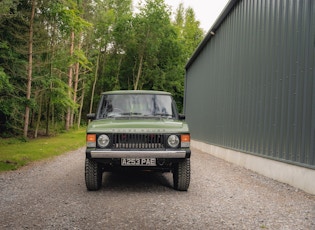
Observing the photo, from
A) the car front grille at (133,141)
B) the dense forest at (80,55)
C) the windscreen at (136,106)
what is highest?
the dense forest at (80,55)

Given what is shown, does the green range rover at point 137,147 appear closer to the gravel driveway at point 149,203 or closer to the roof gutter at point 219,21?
the gravel driveway at point 149,203

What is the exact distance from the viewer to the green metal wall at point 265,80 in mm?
6660

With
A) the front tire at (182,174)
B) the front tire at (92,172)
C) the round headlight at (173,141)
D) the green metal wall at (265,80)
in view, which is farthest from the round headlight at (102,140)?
the green metal wall at (265,80)

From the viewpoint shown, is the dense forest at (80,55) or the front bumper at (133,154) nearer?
the front bumper at (133,154)

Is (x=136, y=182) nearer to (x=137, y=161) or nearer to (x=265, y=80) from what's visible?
(x=137, y=161)

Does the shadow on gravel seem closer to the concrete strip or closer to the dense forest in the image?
the concrete strip

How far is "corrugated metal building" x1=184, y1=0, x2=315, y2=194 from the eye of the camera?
21.9ft

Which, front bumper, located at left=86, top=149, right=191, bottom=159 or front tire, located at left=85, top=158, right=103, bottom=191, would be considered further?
front tire, located at left=85, top=158, right=103, bottom=191

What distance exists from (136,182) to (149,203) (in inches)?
77.7

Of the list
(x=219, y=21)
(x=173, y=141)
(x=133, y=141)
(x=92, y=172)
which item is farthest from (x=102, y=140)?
(x=219, y=21)

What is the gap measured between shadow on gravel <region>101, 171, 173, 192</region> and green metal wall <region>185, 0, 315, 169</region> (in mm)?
2727

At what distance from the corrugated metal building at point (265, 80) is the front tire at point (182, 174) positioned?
7.71 feet

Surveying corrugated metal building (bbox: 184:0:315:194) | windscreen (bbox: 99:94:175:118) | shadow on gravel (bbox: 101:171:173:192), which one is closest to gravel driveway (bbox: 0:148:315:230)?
shadow on gravel (bbox: 101:171:173:192)

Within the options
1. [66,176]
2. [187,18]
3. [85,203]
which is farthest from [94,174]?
[187,18]
